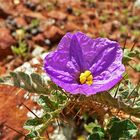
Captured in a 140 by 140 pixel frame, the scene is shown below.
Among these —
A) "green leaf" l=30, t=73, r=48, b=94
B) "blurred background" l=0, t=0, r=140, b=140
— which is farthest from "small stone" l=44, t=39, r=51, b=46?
"green leaf" l=30, t=73, r=48, b=94

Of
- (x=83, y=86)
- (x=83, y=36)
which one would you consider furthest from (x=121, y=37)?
(x=83, y=86)

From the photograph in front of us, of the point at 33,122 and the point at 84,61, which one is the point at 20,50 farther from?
the point at 33,122

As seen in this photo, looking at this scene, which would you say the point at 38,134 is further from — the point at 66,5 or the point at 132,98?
the point at 66,5

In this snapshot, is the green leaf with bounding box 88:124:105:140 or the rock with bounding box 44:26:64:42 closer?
the green leaf with bounding box 88:124:105:140

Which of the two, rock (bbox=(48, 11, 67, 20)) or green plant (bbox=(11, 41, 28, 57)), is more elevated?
green plant (bbox=(11, 41, 28, 57))

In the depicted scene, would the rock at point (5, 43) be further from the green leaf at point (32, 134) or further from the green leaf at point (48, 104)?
the green leaf at point (32, 134)

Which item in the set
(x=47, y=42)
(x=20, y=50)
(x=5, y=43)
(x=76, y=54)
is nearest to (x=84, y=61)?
(x=76, y=54)

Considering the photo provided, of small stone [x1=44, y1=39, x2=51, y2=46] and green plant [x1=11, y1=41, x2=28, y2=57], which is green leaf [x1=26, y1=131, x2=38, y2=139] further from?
small stone [x1=44, y1=39, x2=51, y2=46]

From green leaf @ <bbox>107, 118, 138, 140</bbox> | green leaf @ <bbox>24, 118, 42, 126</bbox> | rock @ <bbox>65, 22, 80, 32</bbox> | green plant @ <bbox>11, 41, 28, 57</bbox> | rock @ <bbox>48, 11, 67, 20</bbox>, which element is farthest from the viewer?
rock @ <bbox>48, 11, 67, 20</bbox>
